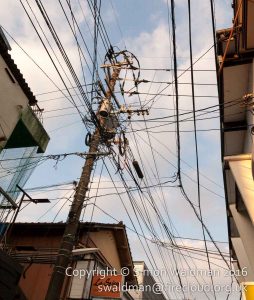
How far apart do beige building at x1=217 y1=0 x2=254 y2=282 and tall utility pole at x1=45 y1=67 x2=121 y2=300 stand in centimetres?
425

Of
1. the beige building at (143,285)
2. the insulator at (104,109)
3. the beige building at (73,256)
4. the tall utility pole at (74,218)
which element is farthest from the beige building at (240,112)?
the beige building at (143,285)

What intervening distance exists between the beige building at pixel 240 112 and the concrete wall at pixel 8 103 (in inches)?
244

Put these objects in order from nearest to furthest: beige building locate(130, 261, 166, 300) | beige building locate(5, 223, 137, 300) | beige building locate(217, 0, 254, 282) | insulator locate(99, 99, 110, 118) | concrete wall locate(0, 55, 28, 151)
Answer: beige building locate(217, 0, 254, 282) → concrete wall locate(0, 55, 28, 151) → insulator locate(99, 99, 110, 118) → beige building locate(5, 223, 137, 300) → beige building locate(130, 261, 166, 300)

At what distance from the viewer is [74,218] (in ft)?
28.3

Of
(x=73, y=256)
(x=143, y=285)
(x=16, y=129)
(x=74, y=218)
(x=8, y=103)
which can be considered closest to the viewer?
(x=74, y=218)

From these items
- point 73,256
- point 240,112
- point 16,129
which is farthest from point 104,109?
point 73,256

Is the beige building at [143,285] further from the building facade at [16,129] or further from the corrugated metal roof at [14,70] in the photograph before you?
the corrugated metal roof at [14,70]

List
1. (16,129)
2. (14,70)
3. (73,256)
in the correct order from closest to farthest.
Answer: (14,70) < (16,129) < (73,256)

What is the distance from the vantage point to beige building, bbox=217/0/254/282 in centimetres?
670

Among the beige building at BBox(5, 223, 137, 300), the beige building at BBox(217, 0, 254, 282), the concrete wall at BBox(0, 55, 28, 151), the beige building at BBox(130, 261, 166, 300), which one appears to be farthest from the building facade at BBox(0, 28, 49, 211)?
the beige building at BBox(130, 261, 166, 300)

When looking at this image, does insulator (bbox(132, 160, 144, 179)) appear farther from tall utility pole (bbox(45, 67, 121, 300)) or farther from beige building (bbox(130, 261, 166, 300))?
beige building (bbox(130, 261, 166, 300))

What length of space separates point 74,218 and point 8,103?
13.2 feet

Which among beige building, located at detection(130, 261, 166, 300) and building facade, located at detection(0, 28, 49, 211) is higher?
beige building, located at detection(130, 261, 166, 300)

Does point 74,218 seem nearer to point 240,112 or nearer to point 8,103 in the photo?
point 8,103
